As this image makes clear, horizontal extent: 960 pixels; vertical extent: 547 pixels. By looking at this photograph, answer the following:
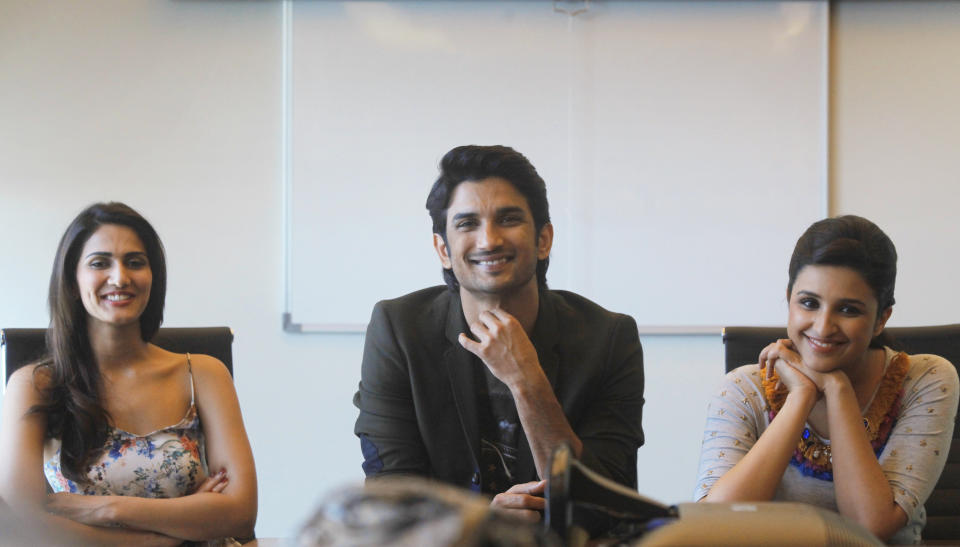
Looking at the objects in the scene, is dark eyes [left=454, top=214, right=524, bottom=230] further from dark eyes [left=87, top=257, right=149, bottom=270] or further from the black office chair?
dark eyes [left=87, top=257, right=149, bottom=270]

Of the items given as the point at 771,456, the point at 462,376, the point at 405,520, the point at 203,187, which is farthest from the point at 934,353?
the point at 203,187

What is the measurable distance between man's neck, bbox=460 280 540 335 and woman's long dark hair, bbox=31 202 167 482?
70 cm

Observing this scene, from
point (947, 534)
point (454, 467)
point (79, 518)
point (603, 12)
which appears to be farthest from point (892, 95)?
point (79, 518)

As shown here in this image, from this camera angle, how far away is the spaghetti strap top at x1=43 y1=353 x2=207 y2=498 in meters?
1.82

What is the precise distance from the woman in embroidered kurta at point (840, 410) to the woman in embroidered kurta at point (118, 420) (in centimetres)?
101

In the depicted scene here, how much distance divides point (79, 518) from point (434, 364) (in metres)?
0.75

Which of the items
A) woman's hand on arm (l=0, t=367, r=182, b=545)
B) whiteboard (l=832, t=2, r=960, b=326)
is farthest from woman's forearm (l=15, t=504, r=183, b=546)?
whiteboard (l=832, t=2, r=960, b=326)

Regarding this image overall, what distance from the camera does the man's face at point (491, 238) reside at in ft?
6.19

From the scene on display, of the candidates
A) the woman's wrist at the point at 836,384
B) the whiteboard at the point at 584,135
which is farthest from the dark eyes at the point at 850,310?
the whiteboard at the point at 584,135

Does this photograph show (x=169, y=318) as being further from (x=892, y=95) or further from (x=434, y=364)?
(x=892, y=95)

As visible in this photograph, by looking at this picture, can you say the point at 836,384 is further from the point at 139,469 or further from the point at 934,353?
the point at 139,469

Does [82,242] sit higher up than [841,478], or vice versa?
[82,242]

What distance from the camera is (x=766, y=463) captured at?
168 centimetres

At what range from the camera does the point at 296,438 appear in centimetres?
364
